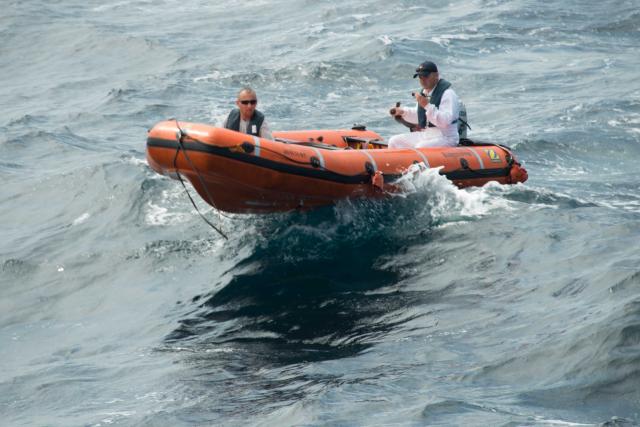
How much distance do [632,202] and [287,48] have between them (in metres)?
11.0

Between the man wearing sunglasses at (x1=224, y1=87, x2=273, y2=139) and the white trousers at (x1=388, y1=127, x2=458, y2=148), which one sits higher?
the man wearing sunglasses at (x1=224, y1=87, x2=273, y2=139)

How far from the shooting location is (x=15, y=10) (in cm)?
2598

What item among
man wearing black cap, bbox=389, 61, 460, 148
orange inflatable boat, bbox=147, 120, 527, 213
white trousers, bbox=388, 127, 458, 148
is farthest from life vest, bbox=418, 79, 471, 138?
orange inflatable boat, bbox=147, 120, 527, 213

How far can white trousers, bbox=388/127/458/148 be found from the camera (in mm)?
11117

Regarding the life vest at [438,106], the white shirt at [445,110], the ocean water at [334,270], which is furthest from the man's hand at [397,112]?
the ocean water at [334,270]

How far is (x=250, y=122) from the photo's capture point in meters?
9.91

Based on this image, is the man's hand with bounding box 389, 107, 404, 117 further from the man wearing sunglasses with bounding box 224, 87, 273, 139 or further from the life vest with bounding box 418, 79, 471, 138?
the man wearing sunglasses with bounding box 224, 87, 273, 139

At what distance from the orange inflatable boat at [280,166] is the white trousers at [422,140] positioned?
0.19m

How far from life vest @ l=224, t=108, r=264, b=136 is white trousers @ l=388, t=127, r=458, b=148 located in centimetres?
183

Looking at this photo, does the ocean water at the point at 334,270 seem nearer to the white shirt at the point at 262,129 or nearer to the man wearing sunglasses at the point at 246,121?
the white shirt at the point at 262,129

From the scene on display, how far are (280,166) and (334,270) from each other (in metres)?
1.12

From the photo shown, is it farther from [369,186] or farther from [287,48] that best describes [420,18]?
[369,186]

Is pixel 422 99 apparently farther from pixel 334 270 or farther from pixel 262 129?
pixel 334 270

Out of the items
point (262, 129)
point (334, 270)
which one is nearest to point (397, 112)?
point (262, 129)
